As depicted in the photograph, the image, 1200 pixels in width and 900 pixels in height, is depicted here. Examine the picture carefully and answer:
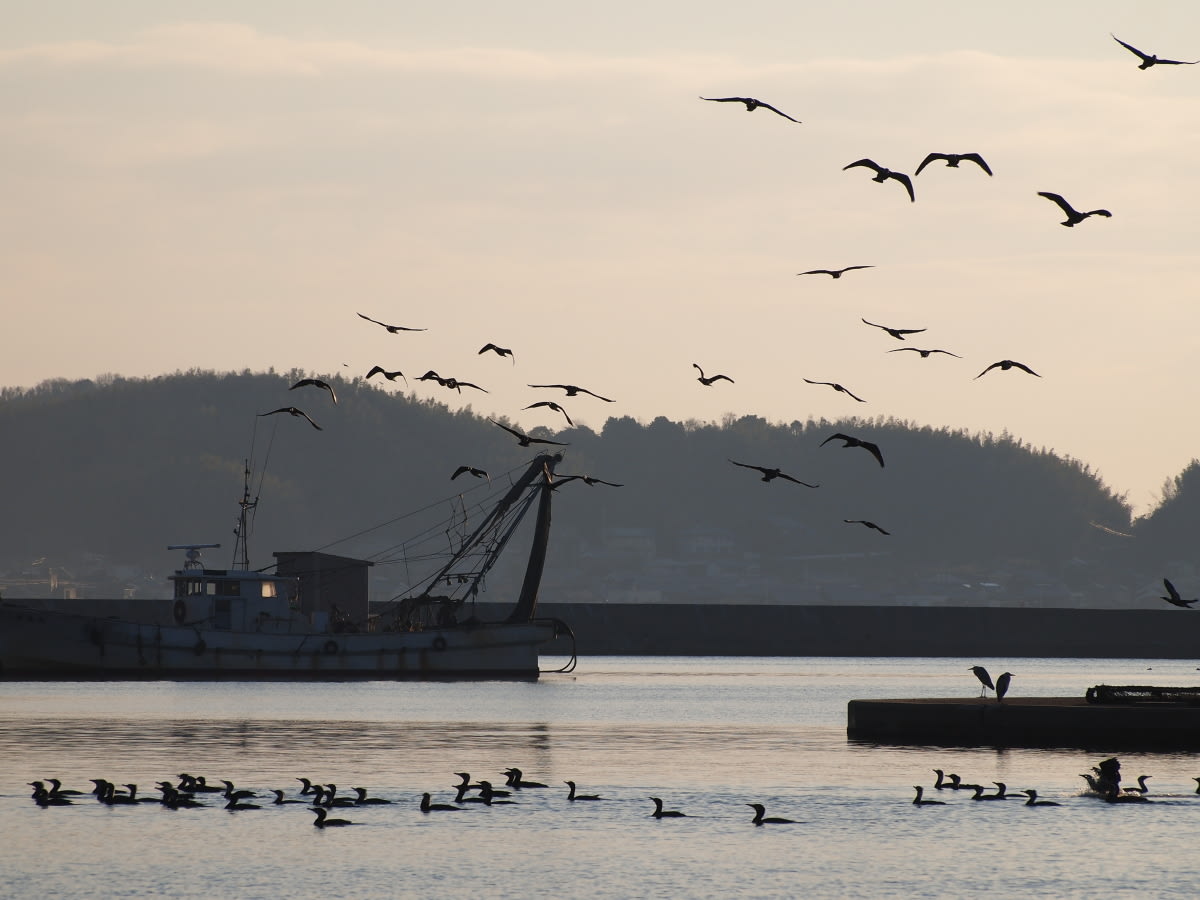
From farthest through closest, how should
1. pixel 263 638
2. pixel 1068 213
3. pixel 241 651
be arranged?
pixel 263 638 → pixel 241 651 → pixel 1068 213

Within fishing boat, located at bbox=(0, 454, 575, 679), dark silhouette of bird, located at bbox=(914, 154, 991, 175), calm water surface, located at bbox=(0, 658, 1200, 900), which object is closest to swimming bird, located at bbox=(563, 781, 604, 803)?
calm water surface, located at bbox=(0, 658, 1200, 900)

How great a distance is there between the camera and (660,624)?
14175 cm

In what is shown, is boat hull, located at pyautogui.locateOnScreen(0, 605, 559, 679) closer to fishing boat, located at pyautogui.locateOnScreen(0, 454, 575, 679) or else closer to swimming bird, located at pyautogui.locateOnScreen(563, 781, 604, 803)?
fishing boat, located at pyautogui.locateOnScreen(0, 454, 575, 679)

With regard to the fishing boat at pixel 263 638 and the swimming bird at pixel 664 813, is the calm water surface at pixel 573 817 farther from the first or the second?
the fishing boat at pixel 263 638

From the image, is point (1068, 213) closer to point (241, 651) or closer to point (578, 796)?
point (578, 796)

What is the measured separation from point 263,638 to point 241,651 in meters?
1.08

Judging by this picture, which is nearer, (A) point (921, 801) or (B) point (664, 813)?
(B) point (664, 813)

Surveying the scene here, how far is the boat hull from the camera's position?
87562mm

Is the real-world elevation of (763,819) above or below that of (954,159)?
below

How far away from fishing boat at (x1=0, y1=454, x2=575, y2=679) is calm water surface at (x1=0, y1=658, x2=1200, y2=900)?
1939cm

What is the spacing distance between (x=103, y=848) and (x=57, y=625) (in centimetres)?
5769

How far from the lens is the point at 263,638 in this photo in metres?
87.4

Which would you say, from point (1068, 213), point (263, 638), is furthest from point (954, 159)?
point (263, 638)

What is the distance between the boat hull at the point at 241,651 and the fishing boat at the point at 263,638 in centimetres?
4
